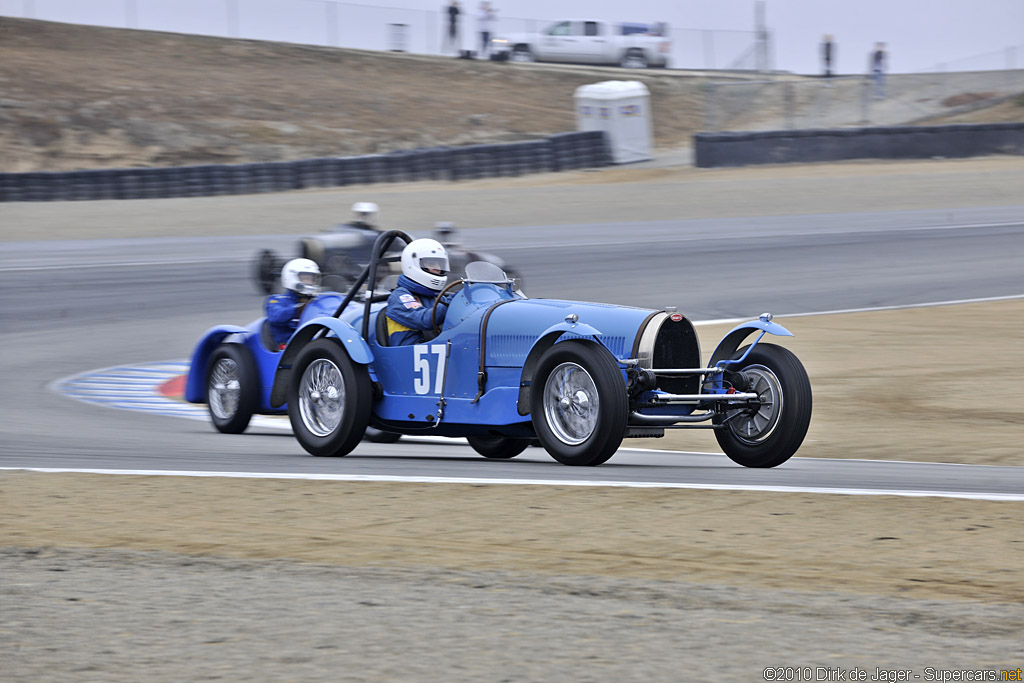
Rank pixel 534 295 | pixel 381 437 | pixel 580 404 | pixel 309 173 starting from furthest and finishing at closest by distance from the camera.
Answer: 1. pixel 309 173
2. pixel 534 295
3. pixel 381 437
4. pixel 580 404

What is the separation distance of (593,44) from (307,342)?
Answer: 38.6m

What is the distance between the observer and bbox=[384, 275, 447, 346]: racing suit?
839 cm

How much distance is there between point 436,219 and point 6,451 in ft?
51.8

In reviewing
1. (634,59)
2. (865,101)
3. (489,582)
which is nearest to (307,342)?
(489,582)

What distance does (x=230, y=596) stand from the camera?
4.88 meters

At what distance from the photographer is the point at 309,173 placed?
28047 millimetres

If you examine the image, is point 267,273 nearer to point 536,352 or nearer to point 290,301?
point 290,301

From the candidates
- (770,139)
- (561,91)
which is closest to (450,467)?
(770,139)

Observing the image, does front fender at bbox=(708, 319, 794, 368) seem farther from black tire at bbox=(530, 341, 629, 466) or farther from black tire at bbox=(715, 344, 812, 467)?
black tire at bbox=(530, 341, 629, 466)

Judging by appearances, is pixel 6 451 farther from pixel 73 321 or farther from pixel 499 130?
pixel 499 130

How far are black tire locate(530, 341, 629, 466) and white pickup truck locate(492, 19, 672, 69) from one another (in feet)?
132

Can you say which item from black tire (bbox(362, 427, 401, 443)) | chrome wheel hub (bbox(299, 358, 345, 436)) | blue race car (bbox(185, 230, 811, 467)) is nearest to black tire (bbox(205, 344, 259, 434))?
blue race car (bbox(185, 230, 811, 467))

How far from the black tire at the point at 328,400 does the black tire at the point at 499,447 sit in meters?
0.77

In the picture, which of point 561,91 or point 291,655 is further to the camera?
point 561,91
